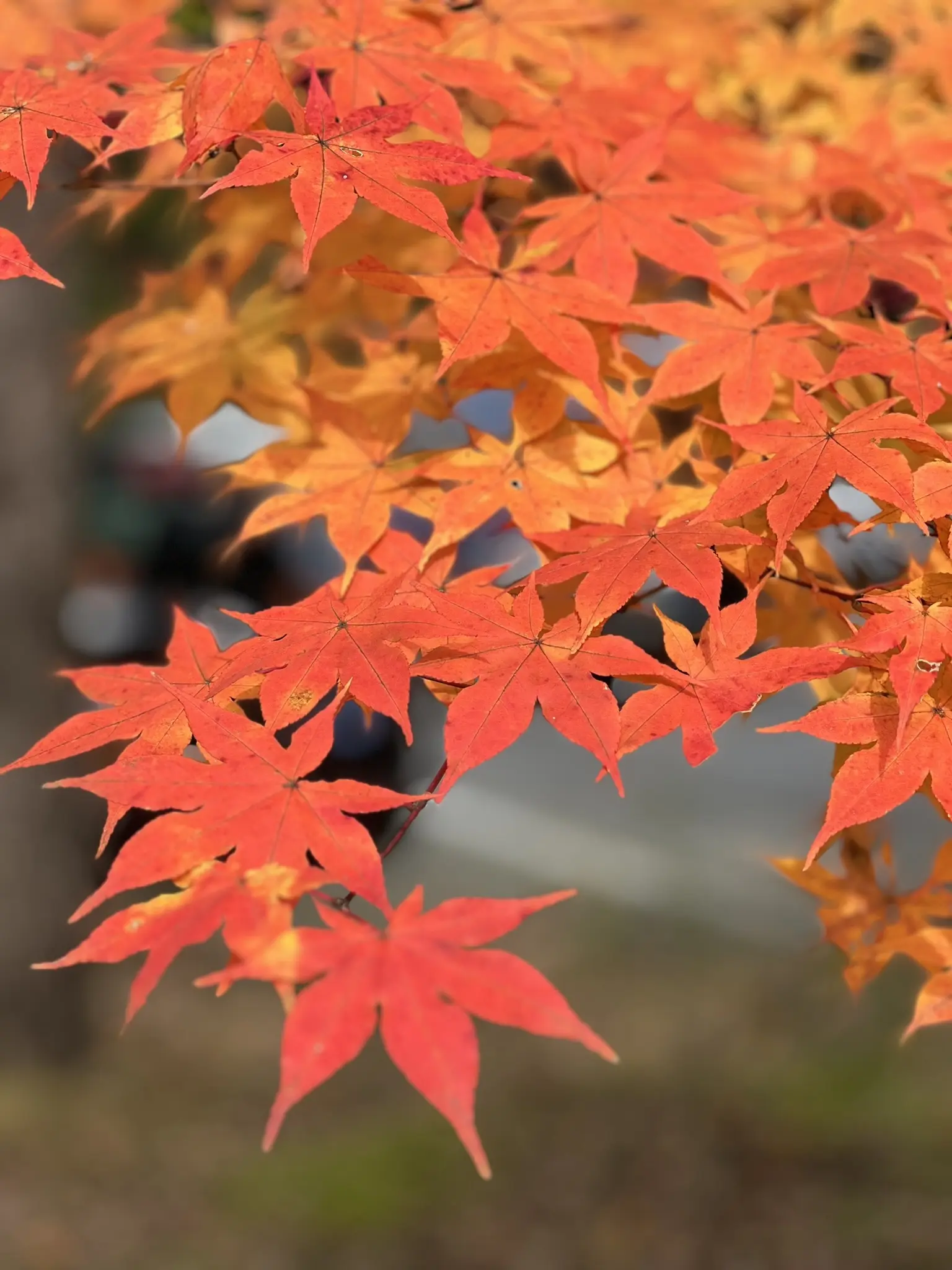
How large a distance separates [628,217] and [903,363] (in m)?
0.32

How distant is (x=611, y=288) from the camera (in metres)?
1.00

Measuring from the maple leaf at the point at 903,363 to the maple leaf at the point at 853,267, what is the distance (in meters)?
0.08

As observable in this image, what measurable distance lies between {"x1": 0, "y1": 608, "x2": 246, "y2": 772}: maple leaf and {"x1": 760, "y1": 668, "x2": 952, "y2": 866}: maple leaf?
0.43 m

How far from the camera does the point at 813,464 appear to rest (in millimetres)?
807

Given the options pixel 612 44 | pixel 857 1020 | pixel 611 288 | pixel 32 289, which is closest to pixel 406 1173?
pixel 857 1020

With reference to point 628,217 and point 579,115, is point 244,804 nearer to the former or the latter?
point 628,217

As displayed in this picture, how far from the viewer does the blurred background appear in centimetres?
207

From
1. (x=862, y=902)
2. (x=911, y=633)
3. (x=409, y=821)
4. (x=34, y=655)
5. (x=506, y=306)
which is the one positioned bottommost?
(x=34, y=655)

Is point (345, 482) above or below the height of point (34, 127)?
below

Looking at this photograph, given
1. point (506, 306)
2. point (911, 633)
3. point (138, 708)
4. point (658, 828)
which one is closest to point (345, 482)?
point (506, 306)

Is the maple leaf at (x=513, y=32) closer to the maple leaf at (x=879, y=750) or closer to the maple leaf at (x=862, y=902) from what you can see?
the maple leaf at (x=879, y=750)

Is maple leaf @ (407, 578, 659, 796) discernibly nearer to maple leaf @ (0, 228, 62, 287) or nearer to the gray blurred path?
maple leaf @ (0, 228, 62, 287)

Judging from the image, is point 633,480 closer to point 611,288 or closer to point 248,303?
point 611,288

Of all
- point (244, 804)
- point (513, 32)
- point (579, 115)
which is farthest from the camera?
point (513, 32)
